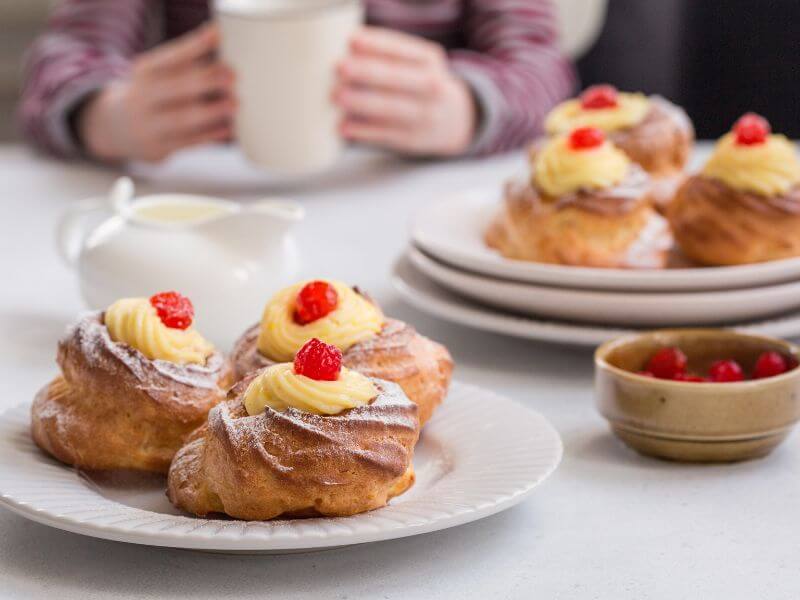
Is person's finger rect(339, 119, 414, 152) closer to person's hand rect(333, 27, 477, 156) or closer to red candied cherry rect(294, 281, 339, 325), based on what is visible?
person's hand rect(333, 27, 477, 156)

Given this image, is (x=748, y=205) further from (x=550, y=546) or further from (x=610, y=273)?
(x=550, y=546)

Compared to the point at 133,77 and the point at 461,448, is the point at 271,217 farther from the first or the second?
the point at 133,77

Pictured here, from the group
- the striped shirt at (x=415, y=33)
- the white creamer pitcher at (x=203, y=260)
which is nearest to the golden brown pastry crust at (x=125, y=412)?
the white creamer pitcher at (x=203, y=260)

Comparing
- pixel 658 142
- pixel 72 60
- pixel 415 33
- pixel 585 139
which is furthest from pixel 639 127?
pixel 72 60

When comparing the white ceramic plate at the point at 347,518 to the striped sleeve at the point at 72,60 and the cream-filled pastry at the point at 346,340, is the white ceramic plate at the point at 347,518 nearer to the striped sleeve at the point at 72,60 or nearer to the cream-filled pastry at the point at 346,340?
the cream-filled pastry at the point at 346,340

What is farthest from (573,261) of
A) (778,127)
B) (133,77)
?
(778,127)

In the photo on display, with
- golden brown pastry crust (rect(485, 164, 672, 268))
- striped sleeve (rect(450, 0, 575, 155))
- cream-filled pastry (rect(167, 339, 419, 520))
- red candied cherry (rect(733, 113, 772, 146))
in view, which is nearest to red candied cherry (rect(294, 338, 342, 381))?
cream-filled pastry (rect(167, 339, 419, 520))
